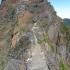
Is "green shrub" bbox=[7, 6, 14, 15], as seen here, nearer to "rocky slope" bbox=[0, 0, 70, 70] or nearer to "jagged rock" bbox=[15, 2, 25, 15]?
"rocky slope" bbox=[0, 0, 70, 70]

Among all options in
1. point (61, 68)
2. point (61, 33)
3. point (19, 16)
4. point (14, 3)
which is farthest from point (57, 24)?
point (61, 68)

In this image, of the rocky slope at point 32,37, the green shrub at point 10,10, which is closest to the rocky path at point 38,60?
the rocky slope at point 32,37

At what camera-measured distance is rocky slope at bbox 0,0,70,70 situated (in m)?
24.0

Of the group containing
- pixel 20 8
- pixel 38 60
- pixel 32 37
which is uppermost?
pixel 20 8

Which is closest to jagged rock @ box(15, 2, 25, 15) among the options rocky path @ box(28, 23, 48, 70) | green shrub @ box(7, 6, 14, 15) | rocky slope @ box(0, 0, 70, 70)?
rocky slope @ box(0, 0, 70, 70)

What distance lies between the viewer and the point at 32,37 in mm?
27859

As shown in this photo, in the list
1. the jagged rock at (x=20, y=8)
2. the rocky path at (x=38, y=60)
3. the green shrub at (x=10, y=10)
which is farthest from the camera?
the green shrub at (x=10, y=10)

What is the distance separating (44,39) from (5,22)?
559 inches

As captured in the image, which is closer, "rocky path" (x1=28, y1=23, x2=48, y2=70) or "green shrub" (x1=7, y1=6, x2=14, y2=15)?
"rocky path" (x1=28, y1=23, x2=48, y2=70)

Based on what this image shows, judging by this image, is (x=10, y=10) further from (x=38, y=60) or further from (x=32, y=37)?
(x=38, y=60)

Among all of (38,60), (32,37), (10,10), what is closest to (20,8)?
(10,10)

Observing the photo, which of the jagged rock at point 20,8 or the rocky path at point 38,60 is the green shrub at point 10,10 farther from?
the rocky path at point 38,60

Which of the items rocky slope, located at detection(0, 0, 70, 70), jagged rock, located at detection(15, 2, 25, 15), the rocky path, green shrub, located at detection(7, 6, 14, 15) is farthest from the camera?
green shrub, located at detection(7, 6, 14, 15)

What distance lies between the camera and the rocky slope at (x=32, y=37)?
24.0 meters
